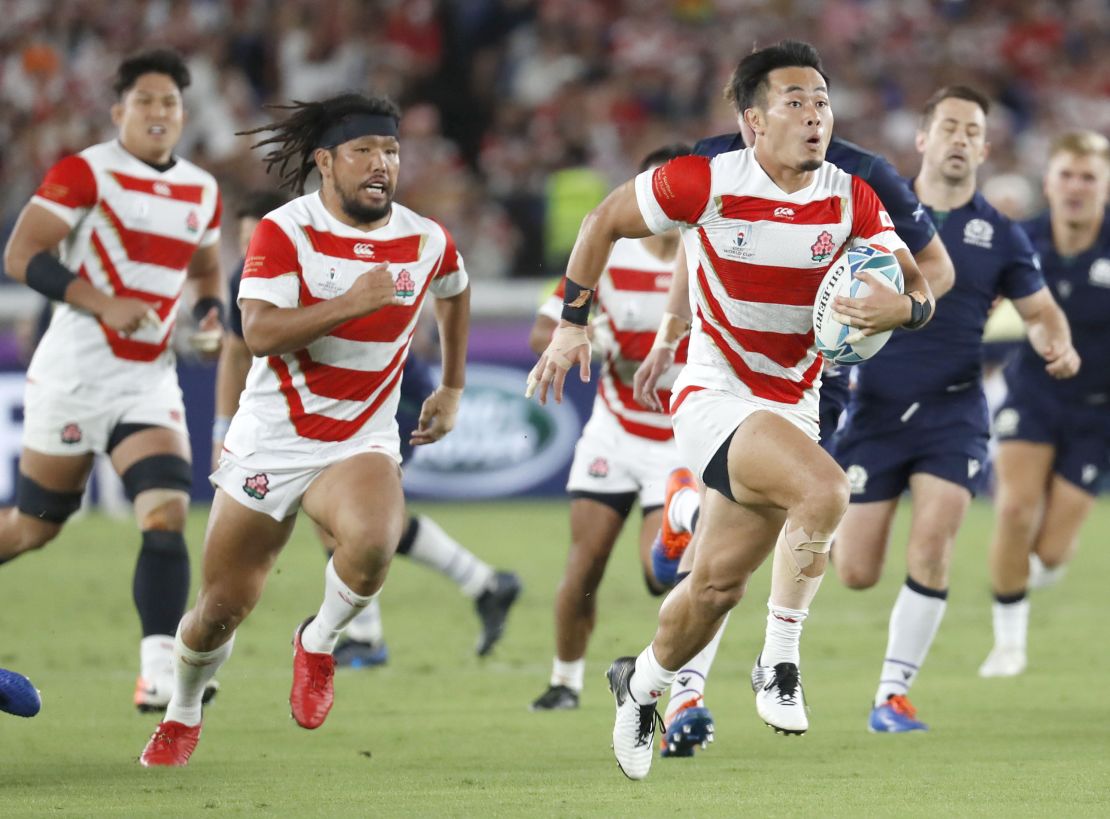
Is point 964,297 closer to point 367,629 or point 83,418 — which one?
point 367,629

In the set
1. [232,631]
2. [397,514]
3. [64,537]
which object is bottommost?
[64,537]

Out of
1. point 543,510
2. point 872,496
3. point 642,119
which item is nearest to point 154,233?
point 872,496

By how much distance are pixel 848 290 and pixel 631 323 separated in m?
2.44

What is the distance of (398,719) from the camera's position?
7.43 meters

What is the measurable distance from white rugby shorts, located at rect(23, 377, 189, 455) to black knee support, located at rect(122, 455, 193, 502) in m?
0.22

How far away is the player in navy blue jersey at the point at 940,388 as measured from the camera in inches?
290

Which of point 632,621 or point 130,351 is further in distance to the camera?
point 632,621

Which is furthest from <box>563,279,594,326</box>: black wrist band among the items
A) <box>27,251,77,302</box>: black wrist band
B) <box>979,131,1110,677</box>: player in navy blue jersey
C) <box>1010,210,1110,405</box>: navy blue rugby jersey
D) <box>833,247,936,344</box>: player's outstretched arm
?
<box>1010,210,1110,405</box>: navy blue rugby jersey

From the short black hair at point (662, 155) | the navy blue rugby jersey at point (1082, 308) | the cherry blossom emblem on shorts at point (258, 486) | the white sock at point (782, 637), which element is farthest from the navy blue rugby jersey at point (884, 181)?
the navy blue rugby jersey at point (1082, 308)

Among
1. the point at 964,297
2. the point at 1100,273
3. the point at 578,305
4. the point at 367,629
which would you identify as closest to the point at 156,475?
the point at 367,629

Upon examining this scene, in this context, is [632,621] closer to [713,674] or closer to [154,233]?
[713,674]

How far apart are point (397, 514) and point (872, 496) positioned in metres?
2.50

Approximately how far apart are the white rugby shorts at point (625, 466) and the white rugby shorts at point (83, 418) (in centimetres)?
174

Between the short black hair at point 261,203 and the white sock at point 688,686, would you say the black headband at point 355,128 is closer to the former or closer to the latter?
the white sock at point 688,686
